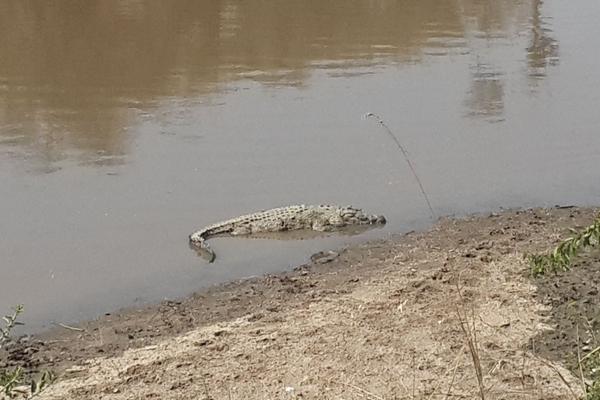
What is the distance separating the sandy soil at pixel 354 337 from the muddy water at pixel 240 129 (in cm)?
63

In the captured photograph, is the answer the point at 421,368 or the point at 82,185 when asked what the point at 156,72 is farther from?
the point at 421,368

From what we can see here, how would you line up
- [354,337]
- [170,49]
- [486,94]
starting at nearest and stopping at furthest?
[354,337] < [486,94] < [170,49]

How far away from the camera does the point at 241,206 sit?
313 inches

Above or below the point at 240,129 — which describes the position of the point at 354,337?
below

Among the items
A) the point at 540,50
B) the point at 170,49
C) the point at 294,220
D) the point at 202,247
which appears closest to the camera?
the point at 202,247

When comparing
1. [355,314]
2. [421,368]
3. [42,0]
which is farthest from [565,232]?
[42,0]

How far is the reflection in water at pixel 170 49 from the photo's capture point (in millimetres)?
9891

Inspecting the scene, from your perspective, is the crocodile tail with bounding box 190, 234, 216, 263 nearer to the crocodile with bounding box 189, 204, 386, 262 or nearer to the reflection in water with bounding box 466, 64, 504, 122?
the crocodile with bounding box 189, 204, 386, 262

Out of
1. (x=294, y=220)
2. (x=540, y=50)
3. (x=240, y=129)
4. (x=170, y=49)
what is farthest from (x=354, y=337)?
(x=540, y=50)

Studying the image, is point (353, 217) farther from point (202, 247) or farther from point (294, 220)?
point (202, 247)

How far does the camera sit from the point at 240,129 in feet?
31.9

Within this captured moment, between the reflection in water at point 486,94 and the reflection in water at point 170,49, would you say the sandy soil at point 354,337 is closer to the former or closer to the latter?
the reflection in water at point 170,49

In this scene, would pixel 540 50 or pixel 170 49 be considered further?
pixel 540 50

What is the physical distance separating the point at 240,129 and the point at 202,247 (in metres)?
2.92
